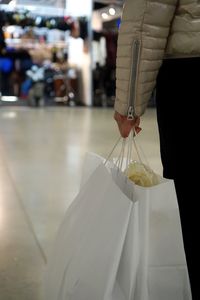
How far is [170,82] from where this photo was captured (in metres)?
1.17

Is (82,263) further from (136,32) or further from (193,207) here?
(136,32)

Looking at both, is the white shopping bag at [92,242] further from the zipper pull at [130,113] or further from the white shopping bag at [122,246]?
the zipper pull at [130,113]

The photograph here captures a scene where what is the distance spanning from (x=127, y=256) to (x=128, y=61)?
0.48 metres

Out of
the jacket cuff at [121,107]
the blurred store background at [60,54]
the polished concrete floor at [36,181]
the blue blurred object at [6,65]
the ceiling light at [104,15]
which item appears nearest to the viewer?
the jacket cuff at [121,107]

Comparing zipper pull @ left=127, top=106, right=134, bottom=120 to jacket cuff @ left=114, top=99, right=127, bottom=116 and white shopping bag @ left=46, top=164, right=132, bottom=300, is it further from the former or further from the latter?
white shopping bag @ left=46, top=164, right=132, bottom=300

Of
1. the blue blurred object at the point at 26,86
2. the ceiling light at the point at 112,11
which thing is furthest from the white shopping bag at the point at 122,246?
the blue blurred object at the point at 26,86

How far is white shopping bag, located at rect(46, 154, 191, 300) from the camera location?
1104 millimetres

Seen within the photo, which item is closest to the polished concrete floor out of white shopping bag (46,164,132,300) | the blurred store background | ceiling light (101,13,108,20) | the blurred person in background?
white shopping bag (46,164,132,300)

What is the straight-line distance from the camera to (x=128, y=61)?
3.76ft

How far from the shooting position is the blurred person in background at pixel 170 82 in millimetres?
1094

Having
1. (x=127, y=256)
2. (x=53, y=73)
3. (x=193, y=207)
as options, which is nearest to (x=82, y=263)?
(x=127, y=256)

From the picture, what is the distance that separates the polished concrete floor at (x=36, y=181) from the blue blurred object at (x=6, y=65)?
424 cm

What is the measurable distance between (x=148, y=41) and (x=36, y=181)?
7.31ft

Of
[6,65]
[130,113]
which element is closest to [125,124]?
[130,113]
